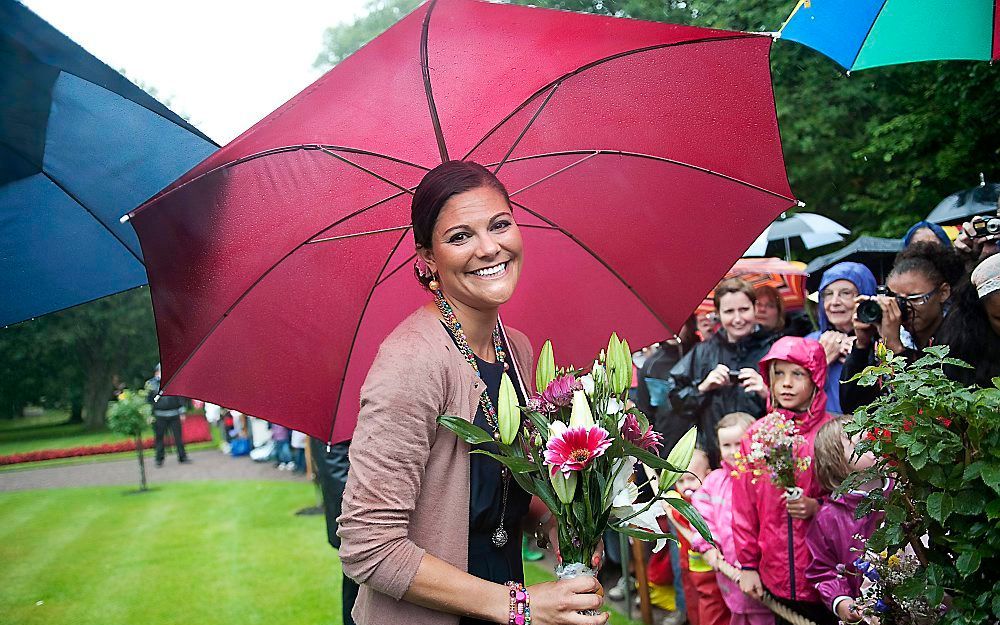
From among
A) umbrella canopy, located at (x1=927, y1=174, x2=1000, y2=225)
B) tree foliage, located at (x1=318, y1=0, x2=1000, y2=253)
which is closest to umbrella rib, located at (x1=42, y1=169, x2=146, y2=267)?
umbrella canopy, located at (x1=927, y1=174, x2=1000, y2=225)

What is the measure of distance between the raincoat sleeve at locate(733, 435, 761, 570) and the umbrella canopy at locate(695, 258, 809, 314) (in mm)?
1976

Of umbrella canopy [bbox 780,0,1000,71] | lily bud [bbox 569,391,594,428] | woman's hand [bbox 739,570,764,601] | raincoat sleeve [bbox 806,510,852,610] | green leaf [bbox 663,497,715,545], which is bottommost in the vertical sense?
woman's hand [bbox 739,570,764,601]

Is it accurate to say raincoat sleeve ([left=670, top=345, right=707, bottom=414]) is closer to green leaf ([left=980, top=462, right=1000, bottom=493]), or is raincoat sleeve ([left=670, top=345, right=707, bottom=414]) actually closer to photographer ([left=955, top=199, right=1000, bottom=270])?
photographer ([left=955, top=199, right=1000, bottom=270])

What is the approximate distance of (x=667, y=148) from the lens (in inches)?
113

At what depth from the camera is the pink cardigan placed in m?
1.96

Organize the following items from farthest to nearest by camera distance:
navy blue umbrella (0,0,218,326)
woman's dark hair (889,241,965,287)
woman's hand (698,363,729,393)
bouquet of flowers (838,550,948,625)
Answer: woman's hand (698,363,729,393), woman's dark hair (889,241,965,287), navy blue umbrella (0,0,218,326), bouquet of flowers (838,550,948,625)

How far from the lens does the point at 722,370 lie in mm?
5523

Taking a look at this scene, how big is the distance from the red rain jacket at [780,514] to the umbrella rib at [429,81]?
2226 mm

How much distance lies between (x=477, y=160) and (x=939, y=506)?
5.43 ft

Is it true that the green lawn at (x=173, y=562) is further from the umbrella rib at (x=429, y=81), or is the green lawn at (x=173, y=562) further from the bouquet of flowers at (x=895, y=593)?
the umbrella rib at (x=429, y=81)

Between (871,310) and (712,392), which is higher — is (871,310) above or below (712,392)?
above

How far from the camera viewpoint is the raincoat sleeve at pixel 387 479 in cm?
196

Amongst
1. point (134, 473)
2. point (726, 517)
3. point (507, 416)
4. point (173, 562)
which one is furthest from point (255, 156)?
point (134, 473)

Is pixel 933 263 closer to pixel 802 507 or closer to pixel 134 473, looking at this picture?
pixel 802 507
